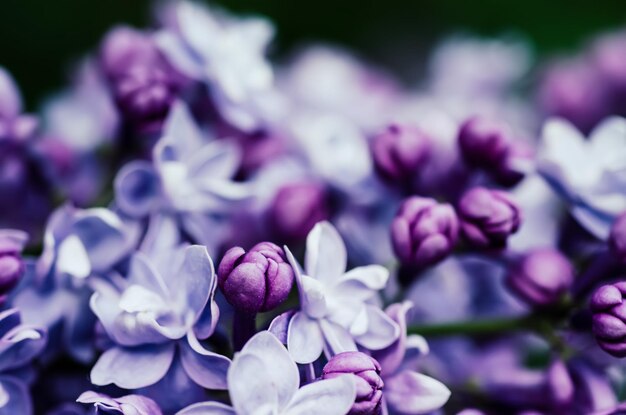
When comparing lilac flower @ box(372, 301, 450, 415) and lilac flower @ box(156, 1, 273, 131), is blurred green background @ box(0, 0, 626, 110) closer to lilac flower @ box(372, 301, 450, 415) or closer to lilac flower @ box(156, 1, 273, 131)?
lilac flower @ box(156, 1, 273, 131)

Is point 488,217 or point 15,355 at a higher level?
point 488,217

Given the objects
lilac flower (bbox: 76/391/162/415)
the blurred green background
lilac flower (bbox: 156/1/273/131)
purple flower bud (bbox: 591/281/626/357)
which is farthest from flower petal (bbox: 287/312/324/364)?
the blurred green background

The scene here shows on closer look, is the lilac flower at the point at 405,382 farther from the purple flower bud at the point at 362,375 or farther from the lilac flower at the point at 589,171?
the lilac flower at the point at 589,171

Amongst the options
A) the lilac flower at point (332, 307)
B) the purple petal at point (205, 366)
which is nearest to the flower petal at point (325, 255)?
the lilac flower at point (332, 307)

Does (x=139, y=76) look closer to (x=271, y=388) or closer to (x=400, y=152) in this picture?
(x=400, y=152)

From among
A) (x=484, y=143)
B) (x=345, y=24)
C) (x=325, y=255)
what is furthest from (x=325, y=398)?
(x=345, y=24)

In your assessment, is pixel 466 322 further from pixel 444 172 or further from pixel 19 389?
pixel 19 389

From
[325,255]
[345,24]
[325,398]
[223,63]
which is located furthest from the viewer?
[345,24]

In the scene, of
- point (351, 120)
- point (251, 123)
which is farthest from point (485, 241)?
point (351, 120)
